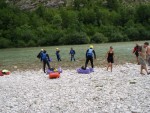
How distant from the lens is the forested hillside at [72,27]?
103 m

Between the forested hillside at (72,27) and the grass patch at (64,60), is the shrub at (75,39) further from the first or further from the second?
the grass patch at (64,60)

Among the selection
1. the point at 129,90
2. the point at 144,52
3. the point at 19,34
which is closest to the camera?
the point at 129,90

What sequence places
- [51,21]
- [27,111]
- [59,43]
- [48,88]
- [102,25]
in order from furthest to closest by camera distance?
[51,21] → [102,25] → [59,43] → [48,88] → [27,111]

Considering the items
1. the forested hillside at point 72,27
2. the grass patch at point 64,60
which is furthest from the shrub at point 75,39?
the grass patch at point 64,60

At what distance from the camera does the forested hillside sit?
339 ft

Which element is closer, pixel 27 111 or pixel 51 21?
pixel 27 111

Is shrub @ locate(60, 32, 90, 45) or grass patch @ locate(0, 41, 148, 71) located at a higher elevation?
shrub @ locate(60, 32, 90, 45)

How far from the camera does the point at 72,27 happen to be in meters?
119

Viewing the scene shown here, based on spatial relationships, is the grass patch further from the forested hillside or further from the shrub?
the forested hillside

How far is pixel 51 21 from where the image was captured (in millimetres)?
131750

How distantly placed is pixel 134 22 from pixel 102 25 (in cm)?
1294

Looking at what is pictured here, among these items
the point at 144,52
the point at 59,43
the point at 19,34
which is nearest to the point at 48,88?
the point at 144,52

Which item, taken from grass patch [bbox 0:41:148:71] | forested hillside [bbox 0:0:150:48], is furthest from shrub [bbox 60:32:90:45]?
grass patch [bbox 0:41:148:71]

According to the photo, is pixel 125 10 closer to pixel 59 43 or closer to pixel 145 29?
pixel 145 29
